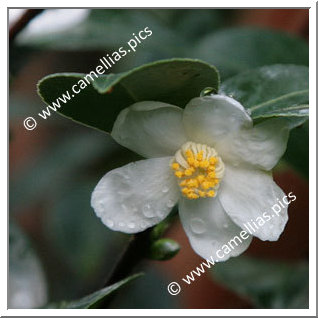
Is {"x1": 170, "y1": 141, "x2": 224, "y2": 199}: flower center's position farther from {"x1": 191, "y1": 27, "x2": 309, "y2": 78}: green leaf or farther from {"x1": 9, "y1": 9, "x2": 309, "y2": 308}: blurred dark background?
{"x1": 191, "y1": 27, "x2": 309, "y2": 78}: green leaf

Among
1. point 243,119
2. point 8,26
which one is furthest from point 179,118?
point 8,26

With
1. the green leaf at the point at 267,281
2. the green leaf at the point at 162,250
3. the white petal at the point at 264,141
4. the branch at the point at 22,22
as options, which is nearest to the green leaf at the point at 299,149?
the white petal at the point at 264,141

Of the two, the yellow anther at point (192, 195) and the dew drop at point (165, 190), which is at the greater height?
the dew drop at point (165, 190)

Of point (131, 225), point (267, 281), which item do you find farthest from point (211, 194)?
point (267, 281)

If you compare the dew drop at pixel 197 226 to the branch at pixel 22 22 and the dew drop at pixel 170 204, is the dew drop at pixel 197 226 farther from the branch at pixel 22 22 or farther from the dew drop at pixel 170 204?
the branch at pixel 22 22

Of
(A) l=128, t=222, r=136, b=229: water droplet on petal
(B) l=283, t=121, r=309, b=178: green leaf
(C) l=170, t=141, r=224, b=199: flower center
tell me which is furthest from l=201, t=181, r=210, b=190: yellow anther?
(B) l=283, t=121, r=309, b=178: green leaf

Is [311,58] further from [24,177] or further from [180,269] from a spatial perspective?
[24,177]

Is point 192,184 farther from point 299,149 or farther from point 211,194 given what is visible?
point 299,149
